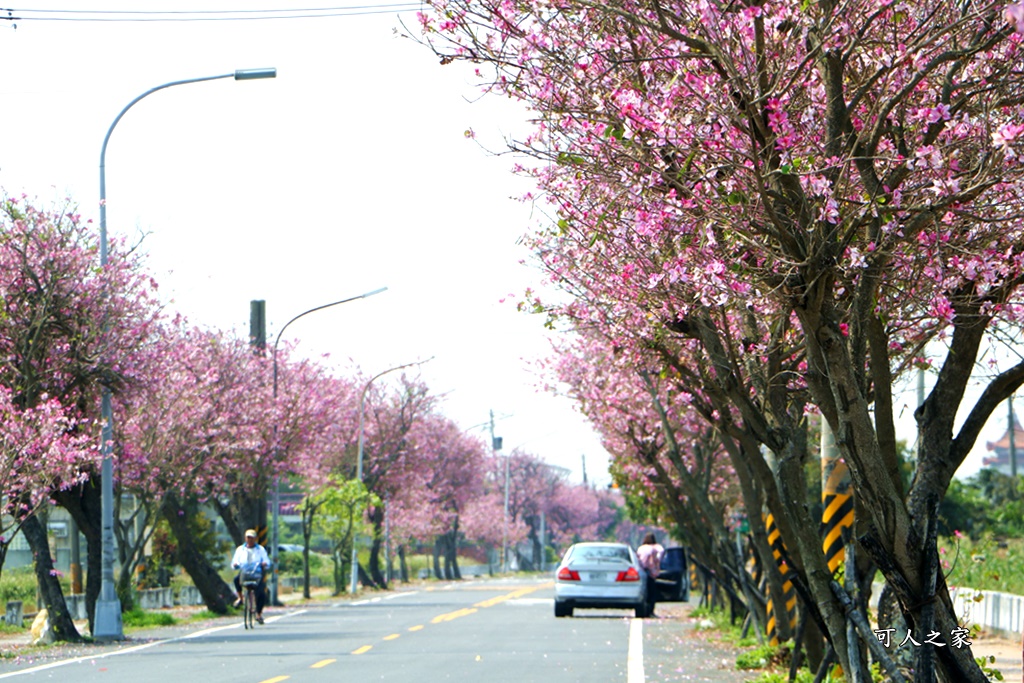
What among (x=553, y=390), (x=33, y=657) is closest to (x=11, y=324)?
(x=33, y=657)

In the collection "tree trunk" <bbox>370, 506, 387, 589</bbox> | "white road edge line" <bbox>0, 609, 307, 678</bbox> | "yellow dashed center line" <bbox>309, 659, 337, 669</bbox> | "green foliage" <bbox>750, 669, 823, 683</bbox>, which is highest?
"tree trunk" <bbox>370, 506, 387, 589</bbox>

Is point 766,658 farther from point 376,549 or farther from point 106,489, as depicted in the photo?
point 376,549

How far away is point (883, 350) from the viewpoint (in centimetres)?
990

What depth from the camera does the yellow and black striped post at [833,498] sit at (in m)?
13.2

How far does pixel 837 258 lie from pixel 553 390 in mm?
20483

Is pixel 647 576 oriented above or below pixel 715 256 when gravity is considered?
below

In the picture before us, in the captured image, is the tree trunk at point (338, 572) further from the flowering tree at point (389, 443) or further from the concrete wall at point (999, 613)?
the concrete wall at point (999, 613)

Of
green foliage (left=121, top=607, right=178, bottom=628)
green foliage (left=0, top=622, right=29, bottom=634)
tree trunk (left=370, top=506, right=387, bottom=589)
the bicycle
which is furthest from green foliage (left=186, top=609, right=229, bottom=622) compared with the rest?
tree trunk (left=370, top=506, right=387, bottom=589)

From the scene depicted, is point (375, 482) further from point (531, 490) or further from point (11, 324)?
point (531, 490)

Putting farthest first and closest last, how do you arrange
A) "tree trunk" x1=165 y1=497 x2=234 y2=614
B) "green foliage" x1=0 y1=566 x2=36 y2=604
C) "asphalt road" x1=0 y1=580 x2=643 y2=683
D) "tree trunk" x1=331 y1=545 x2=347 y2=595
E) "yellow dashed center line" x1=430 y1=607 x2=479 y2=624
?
"tree trunk" x1=331 y1=545 x2=347 y2=595 < "green foliage" x1=0 y1=566 x2=36 y2=604 < "tree trunk" x1=165 y1=497 x2=234 y2=614 < "yellow dashed center line" x1=430 y1=607 x2=479 y2=624 < "asphalt road" x1=0 y1=580 x2=643 y2=683

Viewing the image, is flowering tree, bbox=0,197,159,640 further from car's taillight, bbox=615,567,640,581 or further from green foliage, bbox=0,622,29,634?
car's taillight, bbox=615,567,640,581

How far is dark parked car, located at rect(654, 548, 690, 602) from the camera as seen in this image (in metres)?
33.5

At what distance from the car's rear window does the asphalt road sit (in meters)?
1.19

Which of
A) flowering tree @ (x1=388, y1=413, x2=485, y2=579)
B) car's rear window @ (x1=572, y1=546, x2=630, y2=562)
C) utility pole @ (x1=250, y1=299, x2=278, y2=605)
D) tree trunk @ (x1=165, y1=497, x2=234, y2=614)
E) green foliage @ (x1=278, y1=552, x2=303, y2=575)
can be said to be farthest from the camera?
green foliage @ (x1=278, y1=552, x2=303, y2=575)
